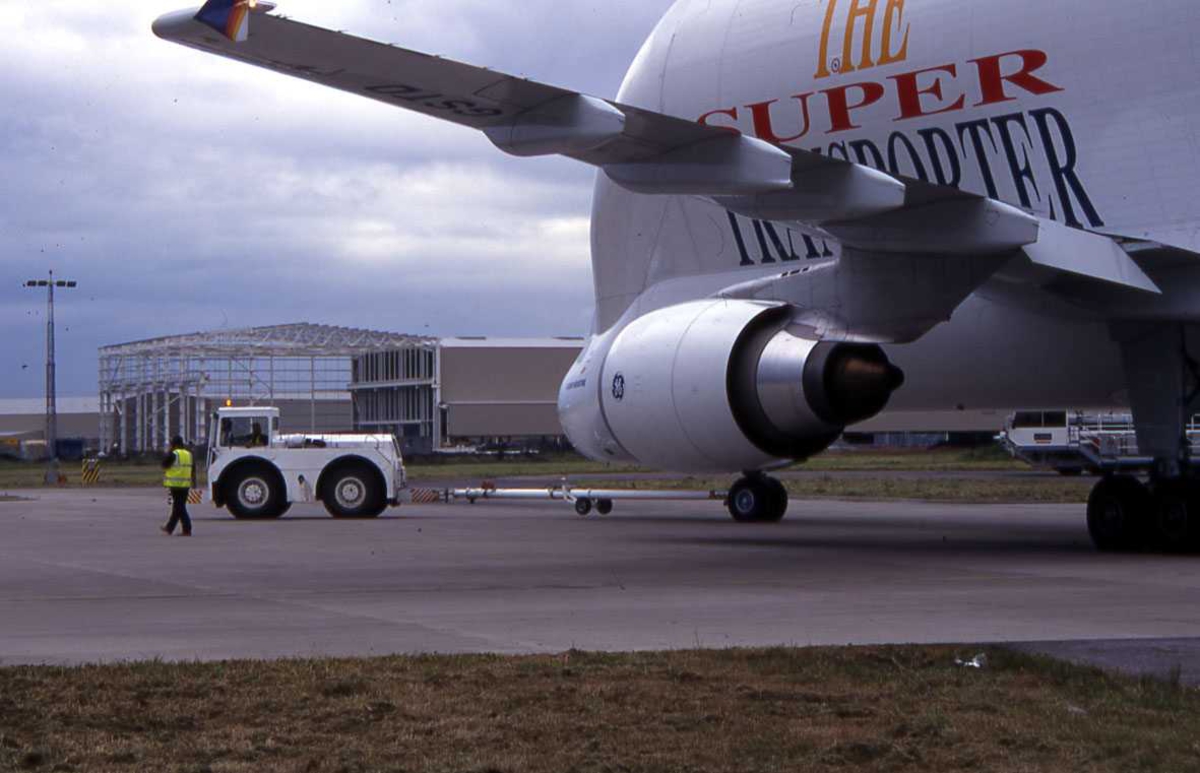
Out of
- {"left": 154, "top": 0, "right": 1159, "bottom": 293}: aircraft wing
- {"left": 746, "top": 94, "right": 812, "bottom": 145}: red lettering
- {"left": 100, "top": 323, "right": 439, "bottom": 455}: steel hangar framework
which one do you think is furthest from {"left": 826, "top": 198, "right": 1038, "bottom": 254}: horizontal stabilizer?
{"left": 100, "top": 323, "right": 439, "bottom": 455}: steel hangar framework

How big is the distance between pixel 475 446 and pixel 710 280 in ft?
187

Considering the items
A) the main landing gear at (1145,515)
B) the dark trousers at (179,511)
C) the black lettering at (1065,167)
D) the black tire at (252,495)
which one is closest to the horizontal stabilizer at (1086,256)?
the black lettering at (1065,167)

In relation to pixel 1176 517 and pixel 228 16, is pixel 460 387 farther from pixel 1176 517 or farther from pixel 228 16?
pixel 228 16

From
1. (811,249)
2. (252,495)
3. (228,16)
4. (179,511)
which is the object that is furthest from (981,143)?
(252,495)

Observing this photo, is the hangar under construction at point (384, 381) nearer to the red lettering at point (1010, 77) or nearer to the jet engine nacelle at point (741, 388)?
the jet engine nacelle at point (741, 388)

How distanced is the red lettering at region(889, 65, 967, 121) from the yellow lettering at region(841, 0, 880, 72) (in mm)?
412

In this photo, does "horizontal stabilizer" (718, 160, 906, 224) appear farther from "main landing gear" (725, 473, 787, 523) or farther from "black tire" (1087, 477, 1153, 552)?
"main landing gear" (725, 473, 787, 523)

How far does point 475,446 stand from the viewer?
3007 inches

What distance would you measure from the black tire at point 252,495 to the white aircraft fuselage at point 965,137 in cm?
946

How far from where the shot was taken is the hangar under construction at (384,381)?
6469 cm

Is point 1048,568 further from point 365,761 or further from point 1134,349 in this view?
point 365,761

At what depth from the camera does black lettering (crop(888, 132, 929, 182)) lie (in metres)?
16.7

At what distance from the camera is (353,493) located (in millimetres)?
28609

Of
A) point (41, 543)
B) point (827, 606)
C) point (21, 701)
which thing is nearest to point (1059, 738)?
point (21, 701)
